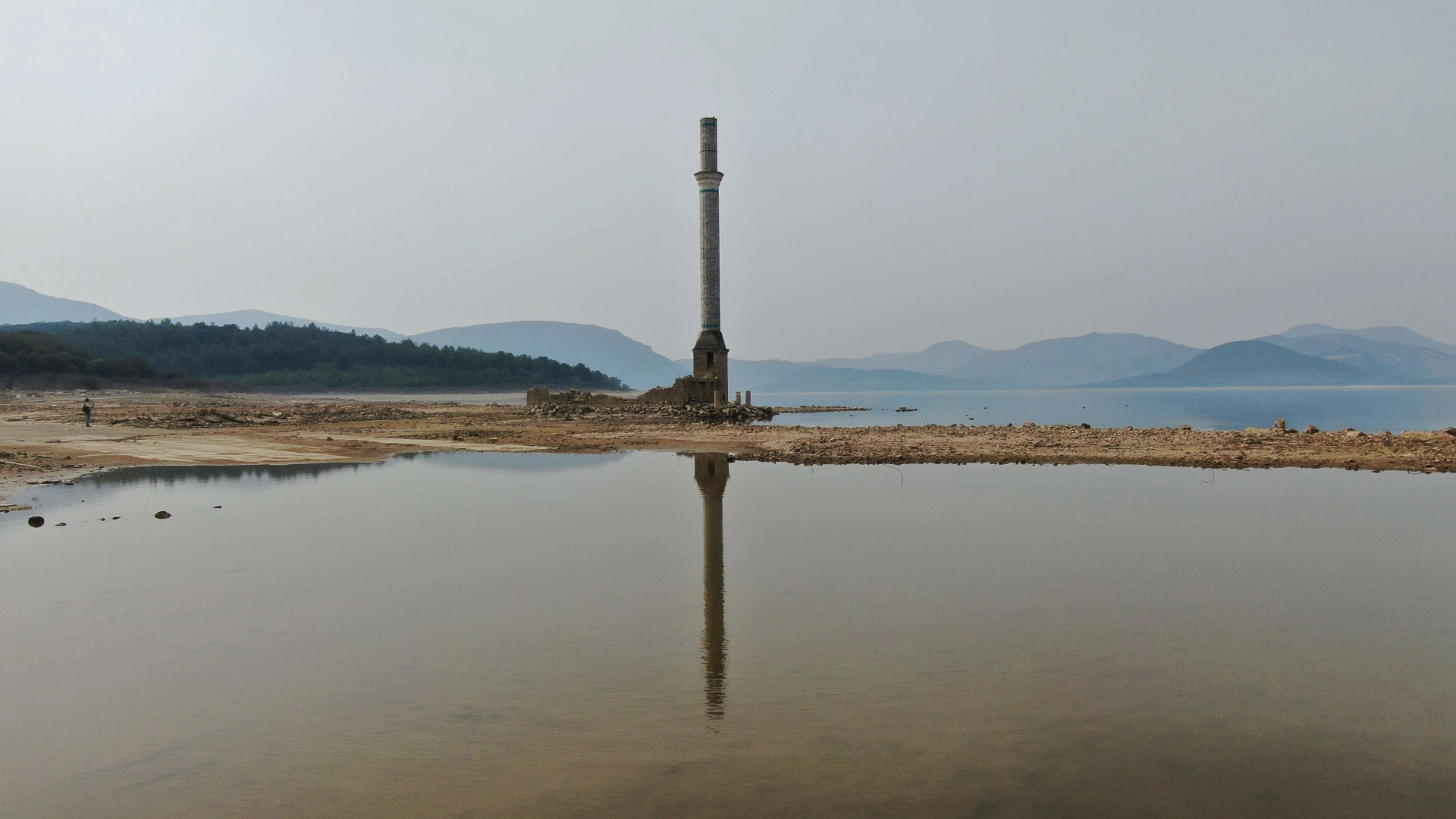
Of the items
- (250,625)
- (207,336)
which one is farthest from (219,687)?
(207,336)

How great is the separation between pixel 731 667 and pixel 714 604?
73.0 inches

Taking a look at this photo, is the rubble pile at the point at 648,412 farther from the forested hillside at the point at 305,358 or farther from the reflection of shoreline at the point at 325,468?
the forested hillside at the point at 305,358

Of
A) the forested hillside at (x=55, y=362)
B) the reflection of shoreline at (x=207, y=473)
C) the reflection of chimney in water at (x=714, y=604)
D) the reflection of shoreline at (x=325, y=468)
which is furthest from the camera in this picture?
the forested hillside at (x=55, y=362)

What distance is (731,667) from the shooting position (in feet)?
20.7

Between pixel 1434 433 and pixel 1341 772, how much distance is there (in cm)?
2319

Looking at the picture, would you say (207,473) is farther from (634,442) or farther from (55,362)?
(55,362)

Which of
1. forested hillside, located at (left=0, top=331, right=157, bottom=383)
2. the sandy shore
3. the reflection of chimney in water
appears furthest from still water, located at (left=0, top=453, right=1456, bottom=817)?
forested hillside, located at (left=0, top=331, right=157, bottom=383)

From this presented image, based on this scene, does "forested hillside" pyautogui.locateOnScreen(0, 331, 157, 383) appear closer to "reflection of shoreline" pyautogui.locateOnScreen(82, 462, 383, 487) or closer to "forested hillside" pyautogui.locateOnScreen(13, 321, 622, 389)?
"forested hillside" pyautogui.locateOnScreen(13, 321, 622, 389)

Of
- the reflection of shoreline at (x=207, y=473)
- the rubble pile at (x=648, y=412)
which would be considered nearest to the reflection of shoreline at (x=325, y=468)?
the reflection of shoreline at (x=207, y=473)

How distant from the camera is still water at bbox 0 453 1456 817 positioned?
4438 mm

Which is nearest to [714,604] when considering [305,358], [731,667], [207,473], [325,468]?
[731,667]

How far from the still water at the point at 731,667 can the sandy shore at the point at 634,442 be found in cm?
849

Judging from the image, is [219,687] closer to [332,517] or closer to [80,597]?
[80,597]

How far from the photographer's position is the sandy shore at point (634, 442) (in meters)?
20.2
